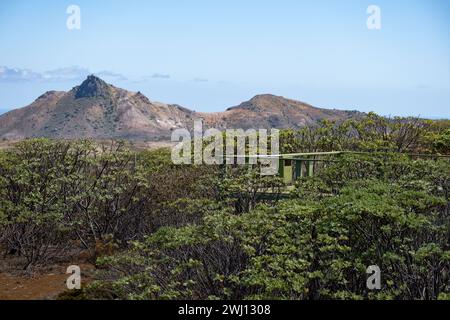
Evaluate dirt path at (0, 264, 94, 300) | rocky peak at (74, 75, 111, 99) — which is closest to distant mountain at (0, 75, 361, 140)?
rocky peak at (74, 75, 111, 99)

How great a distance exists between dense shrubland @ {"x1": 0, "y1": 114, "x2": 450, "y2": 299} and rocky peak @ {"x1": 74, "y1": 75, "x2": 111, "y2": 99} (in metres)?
133

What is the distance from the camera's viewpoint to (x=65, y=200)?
1173 centimetres

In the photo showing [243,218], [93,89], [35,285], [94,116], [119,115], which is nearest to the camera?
[243,218]

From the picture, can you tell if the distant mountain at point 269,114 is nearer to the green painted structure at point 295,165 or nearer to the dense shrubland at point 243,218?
the green painted structure at point 295,165

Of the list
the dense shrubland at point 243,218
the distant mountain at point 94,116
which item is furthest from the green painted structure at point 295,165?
the distant mountain at point 94,116

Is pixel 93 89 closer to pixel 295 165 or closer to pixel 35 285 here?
pixel 295 165

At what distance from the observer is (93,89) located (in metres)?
144

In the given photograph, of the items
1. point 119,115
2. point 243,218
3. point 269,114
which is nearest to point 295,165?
point 243,218

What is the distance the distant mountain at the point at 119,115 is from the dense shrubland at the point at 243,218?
108 m

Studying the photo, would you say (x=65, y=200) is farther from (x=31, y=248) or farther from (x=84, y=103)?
(x=84, y=103)

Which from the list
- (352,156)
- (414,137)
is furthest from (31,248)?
A: (414,137)

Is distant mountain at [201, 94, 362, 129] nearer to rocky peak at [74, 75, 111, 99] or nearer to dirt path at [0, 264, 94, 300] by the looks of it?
rocky peak at [74, 75, 111, 99]

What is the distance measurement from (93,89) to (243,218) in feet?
462

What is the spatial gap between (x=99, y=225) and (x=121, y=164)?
1.34 meters
